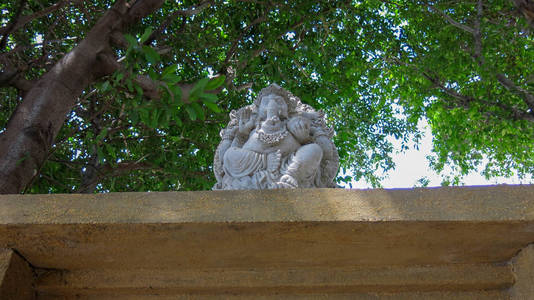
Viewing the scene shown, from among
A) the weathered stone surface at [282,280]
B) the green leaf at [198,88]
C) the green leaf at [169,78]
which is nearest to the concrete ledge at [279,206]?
the weathered stone surface at [282,280]

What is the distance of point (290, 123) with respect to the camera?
10.7ft

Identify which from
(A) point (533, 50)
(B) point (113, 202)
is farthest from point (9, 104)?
(A) point (533, 50)

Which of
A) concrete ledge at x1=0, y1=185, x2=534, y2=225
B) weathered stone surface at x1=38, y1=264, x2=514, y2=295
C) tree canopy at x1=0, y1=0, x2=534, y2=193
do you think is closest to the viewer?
concrete ledge at x1=0, y1=185, x2=534, y2=225

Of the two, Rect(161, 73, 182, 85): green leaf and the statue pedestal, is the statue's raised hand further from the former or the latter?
the statue pedestal

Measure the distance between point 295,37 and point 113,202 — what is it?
20.4 ft

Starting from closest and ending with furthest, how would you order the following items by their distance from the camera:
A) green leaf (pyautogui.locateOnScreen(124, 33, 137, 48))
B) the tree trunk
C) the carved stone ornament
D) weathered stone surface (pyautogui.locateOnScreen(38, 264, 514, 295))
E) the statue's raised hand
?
weathered stone surface (pyautogui.locateOnScreen(38, 264, 514, 295)), the carved stone ornament, green leaf (pyautogui.locateOnScreen(124, 33, 137, 48)), the statue's raised hand, the tree trunk

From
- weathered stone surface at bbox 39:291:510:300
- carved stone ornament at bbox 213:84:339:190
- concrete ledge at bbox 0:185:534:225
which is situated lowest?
weathered stone surface at bbox 39:291:510:300

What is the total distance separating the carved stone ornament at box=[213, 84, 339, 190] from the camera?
9.96 ft

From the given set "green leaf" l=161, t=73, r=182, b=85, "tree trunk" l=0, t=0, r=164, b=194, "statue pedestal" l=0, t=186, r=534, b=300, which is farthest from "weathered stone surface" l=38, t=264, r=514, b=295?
"tree trunk" l=0, t=0, r=164, b=194

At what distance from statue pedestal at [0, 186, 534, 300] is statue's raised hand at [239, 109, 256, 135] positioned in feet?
3.65

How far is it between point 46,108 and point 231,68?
3.23 meters

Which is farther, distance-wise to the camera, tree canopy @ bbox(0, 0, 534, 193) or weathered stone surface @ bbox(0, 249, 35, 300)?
tree canopy @ bbox(0, 0, 534, 193)

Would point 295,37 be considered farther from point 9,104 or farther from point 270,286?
point 270,286

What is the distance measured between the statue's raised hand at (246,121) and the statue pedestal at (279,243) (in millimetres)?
1112
